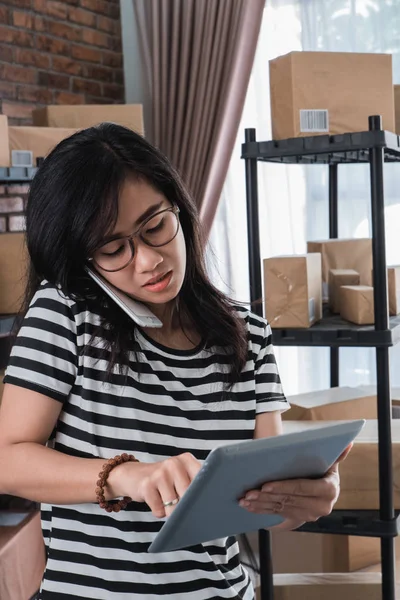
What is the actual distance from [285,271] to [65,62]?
71.7 inches

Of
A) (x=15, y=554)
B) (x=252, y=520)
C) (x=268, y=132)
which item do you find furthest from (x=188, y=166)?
(x=252, y=520)

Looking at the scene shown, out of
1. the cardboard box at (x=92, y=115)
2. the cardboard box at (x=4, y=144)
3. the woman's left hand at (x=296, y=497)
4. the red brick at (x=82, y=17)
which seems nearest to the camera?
the woman's left hand at (x=296, y=497)

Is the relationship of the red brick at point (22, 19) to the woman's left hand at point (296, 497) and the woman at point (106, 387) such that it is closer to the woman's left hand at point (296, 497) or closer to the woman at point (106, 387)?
the woman at point (106, 387)

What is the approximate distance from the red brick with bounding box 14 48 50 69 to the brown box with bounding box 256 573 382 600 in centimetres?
220

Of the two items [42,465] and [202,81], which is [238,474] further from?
[202,81]

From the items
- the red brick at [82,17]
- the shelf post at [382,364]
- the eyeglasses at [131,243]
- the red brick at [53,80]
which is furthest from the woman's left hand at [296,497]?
the red brick at [82,17]

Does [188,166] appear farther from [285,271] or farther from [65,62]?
[285,271]

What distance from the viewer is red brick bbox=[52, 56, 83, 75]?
3.29 metres

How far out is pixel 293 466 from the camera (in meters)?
0.93

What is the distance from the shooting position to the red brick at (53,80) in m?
3.21

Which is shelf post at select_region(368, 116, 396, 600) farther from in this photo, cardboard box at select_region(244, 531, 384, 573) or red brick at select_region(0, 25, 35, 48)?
red brick at select_region(0, 25, 35, 48)

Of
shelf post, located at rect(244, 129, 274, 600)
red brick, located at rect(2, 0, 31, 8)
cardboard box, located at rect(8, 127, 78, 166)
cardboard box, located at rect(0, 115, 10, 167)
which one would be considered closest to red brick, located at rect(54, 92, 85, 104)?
red brick, located at rect(2, 0, 31, 8)

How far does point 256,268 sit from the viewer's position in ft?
6.96

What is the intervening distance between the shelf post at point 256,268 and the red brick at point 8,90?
4.38ft
